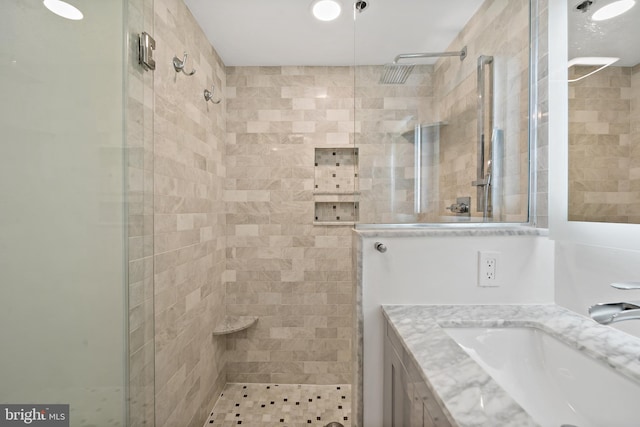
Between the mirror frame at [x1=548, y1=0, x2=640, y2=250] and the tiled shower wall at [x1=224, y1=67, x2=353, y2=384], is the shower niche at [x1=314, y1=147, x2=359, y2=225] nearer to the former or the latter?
the tiled shower wall at [x1=224, y1=67, x2=353, y2=384]

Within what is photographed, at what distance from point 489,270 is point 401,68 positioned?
0.92 metres

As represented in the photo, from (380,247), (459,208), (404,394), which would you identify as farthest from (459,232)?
(404,394)

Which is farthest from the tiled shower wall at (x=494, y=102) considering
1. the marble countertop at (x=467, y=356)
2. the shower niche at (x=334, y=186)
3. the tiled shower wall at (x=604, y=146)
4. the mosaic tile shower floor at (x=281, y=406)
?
the mosaic tile shower floor at (x=281, y=406)

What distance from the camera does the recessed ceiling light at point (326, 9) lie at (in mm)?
1689

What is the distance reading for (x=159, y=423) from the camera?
4.53 ft

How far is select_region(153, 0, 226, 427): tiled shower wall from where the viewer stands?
1433 millimetres

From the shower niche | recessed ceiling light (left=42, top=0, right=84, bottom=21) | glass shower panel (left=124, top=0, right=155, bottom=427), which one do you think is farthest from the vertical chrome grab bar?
recessed ceiling light (left=42, top=0, right=84, bottom=21)

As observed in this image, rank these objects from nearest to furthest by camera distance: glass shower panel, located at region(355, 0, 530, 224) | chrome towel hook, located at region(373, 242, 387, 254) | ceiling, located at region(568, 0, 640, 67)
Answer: ceiling, located at region(568, 0, 640, 67) → chrome towel hook, located at region(373, 242, 387, 254) → glass shower panel, located at region(355, 0, 530, 224)

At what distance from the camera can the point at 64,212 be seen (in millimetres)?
781

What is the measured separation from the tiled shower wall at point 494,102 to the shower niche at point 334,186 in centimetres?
115

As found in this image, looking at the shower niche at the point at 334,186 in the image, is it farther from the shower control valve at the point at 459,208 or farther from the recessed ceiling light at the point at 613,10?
the recessed ceiling light at the point at 613,10

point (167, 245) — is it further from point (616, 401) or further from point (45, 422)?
point (616, 401)

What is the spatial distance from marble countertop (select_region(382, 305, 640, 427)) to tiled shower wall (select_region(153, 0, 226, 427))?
3.64 feet

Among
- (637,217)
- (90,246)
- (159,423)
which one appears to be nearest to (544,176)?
(637,217)
